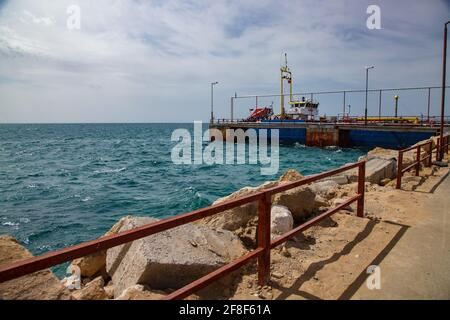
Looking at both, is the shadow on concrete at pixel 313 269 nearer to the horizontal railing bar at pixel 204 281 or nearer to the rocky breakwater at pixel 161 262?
the horizontal railing bar at pixel 204 281

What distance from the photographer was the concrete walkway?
308cm

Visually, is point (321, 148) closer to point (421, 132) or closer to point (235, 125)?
point (421, 132)

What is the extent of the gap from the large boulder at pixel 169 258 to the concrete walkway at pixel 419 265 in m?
1.50

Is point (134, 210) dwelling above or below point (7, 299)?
below

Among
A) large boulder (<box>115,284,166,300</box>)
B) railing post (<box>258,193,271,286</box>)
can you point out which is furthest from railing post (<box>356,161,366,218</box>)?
large boulder (<box>115,284,166,300</box>)

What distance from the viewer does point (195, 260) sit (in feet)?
10.9

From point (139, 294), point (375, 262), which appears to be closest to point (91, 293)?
point (139, 294)

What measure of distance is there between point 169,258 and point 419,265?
9.44ft

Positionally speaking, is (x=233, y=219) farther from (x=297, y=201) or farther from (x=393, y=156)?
(x=393, y=156)

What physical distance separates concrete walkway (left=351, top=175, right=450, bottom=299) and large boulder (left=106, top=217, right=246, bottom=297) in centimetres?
150

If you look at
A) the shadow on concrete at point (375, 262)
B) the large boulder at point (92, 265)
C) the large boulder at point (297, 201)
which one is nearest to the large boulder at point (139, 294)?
the large boulder at point (92, 265)
